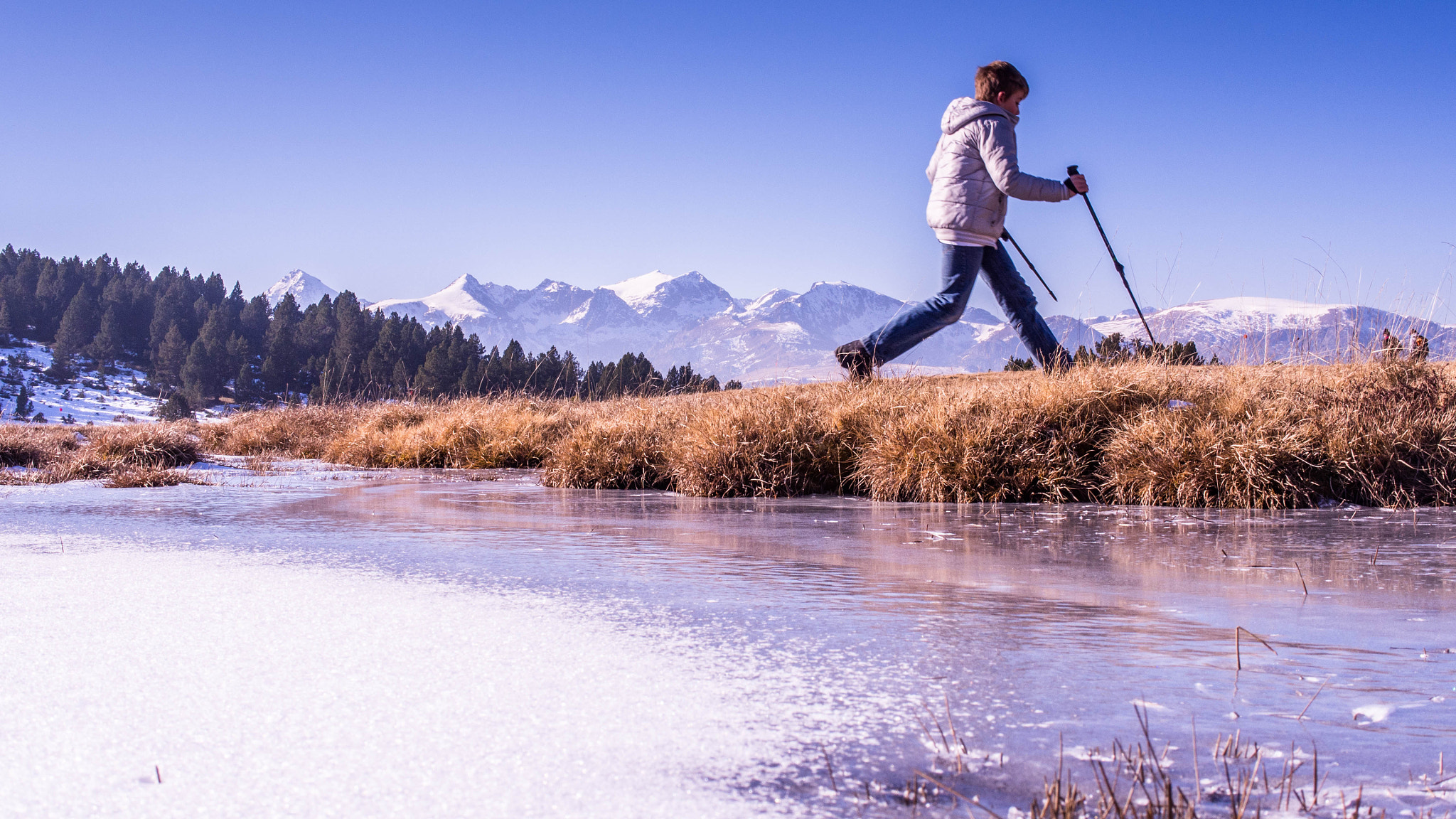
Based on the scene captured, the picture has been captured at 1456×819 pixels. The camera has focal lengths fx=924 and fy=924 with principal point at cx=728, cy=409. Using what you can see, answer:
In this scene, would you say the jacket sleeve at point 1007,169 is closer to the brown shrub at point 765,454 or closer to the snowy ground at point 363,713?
the brown shrub at point 765,454

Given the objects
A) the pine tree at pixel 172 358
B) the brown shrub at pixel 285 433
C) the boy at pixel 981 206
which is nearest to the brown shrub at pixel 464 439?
the brown shrub at pixel 285 433

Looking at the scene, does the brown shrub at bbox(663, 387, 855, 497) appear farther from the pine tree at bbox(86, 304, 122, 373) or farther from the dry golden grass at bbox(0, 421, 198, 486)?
the pine tree at bbox(86, 304, 122, 373)

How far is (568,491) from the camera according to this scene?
6262 mm

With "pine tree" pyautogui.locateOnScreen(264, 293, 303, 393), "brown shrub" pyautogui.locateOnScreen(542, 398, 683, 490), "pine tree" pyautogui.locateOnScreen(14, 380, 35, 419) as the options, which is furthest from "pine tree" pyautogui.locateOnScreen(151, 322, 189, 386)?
"brown shrub" pyautogui.locateOnScreen(542, 398, 683, 490)

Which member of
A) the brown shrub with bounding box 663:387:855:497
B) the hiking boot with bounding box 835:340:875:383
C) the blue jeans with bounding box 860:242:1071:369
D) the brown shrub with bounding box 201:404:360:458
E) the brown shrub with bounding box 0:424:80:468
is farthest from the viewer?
the brown shrub with bounding box 201:404:360:458

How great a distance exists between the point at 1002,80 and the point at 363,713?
622cm

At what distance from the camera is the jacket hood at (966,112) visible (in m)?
6.29

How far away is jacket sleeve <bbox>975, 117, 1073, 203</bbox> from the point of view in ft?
20.0

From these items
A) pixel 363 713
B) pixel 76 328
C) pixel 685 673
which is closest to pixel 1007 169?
pixel 685 673

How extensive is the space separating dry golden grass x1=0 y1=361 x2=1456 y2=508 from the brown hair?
1974 millimetres

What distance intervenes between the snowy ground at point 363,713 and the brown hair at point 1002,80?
5494 millimetres

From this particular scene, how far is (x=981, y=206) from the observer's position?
20.7 ft

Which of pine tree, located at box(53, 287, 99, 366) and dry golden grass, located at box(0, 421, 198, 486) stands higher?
pine tree, located at box(53, 287, 99, 366)

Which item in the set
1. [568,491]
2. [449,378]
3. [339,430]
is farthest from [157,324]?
[568,491]
